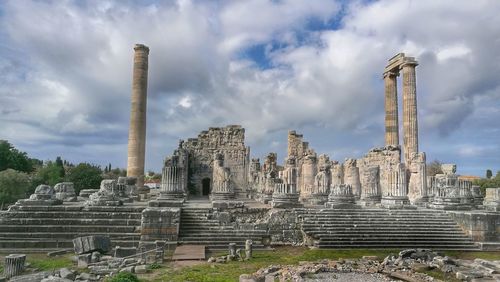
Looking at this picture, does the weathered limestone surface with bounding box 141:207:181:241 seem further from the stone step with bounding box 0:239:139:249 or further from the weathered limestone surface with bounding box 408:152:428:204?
the weathered limestone surface with bounding box 408:152:428:204

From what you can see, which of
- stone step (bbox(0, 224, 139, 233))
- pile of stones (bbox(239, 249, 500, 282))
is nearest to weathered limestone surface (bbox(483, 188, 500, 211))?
pile of stones (bbox(239, 249, 500, 282))

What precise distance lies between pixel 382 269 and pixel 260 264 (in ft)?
12.1

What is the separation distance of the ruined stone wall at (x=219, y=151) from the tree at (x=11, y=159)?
3069 cm

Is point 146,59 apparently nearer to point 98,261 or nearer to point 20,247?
point 20,247

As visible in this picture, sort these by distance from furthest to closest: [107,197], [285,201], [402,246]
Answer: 1. [285,201]
2. [107,197]
3. [402,246]

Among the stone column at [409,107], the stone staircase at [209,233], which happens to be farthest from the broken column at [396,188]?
the stone column at [409,107]

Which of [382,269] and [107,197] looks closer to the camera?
[382,269]

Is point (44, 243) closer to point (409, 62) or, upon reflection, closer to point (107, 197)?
point (107, 197)

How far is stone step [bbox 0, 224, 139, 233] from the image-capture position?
49.3 feet

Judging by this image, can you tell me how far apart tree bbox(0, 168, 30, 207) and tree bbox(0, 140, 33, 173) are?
490 inches

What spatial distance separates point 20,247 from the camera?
14219 mm

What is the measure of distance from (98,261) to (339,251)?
845 cm

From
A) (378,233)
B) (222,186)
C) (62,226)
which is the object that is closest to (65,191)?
(62,226)

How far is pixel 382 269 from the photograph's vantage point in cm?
1168
